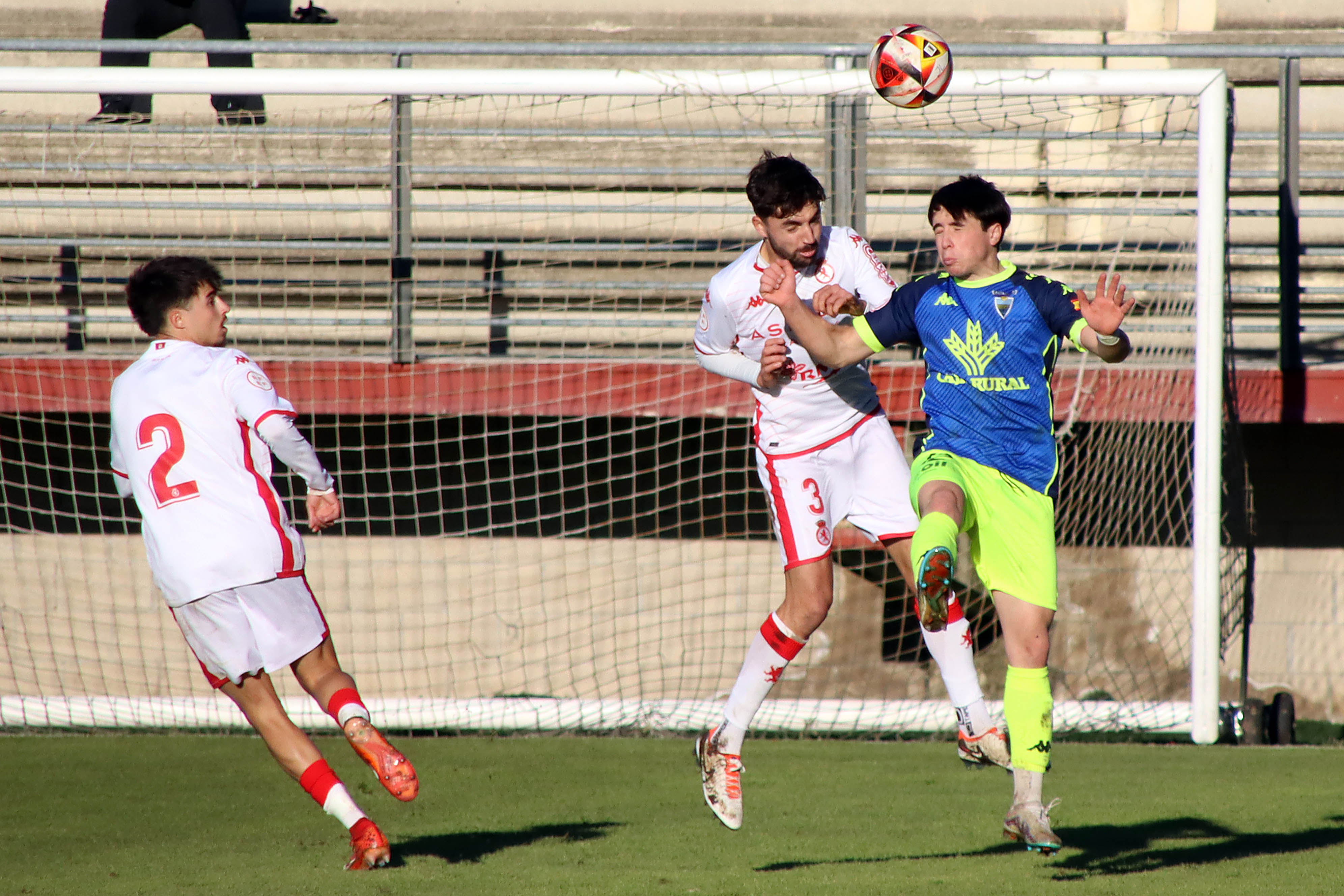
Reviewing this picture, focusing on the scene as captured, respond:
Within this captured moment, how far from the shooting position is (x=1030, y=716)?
143 inches

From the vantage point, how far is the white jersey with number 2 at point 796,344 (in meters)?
4.36

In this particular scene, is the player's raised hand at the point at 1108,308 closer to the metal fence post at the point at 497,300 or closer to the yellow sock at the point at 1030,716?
the yellow sock at the point at 1030,716

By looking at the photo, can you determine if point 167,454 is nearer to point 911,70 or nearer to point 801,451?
point 801,451

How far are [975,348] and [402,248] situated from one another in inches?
180

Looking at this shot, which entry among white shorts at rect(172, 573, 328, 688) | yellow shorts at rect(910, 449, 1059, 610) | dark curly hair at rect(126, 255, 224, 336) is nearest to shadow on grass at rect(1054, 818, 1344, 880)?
yellow shorts at rect(910, 449, 1059, 610)

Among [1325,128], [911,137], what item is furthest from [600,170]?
[1325,128]

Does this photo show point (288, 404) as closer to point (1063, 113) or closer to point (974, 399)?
point (974, 399)

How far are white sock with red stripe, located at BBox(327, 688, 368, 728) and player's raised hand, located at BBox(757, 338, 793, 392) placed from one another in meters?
1.60

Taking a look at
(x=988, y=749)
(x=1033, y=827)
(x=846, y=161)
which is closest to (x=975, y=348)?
(x=988, y=749)

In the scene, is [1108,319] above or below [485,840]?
above

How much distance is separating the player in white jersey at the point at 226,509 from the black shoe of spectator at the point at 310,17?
7010 mm

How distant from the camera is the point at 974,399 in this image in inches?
149

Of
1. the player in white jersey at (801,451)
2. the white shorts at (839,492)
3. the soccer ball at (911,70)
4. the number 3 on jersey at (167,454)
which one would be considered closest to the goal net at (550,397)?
the soccer ball at (911,70)

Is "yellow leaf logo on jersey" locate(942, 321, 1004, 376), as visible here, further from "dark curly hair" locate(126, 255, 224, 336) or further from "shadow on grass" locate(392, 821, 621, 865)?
"dark curly hair" locate(126, 255, 224, 336)
